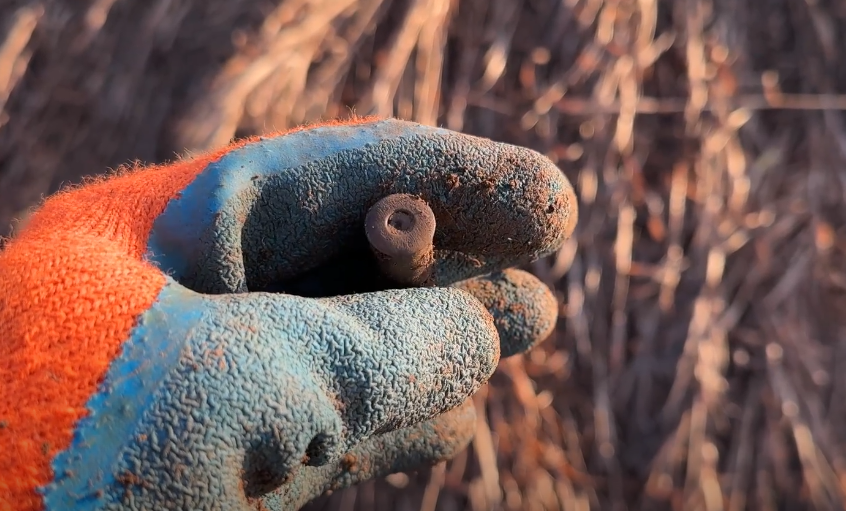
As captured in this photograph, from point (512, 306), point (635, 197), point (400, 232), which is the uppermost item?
point (400, 232)

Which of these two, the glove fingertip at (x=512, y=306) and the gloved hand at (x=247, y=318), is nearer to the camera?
the gloved hand at (x=247, y=318)

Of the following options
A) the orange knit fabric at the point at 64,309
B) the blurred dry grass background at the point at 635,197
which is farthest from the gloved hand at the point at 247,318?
the blurred dry grass background at the point at 635,197

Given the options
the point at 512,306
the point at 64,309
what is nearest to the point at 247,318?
the point at 64,309

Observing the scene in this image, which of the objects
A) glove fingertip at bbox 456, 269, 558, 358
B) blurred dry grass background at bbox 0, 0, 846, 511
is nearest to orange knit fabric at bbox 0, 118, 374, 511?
glove fingertip at bbox 456, 269, 558, 358

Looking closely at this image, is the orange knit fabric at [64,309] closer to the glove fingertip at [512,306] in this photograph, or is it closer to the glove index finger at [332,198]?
the glove index finger at [332,198]

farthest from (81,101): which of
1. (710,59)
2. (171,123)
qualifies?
(710,59)

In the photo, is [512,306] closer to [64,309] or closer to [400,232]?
[400,232]
